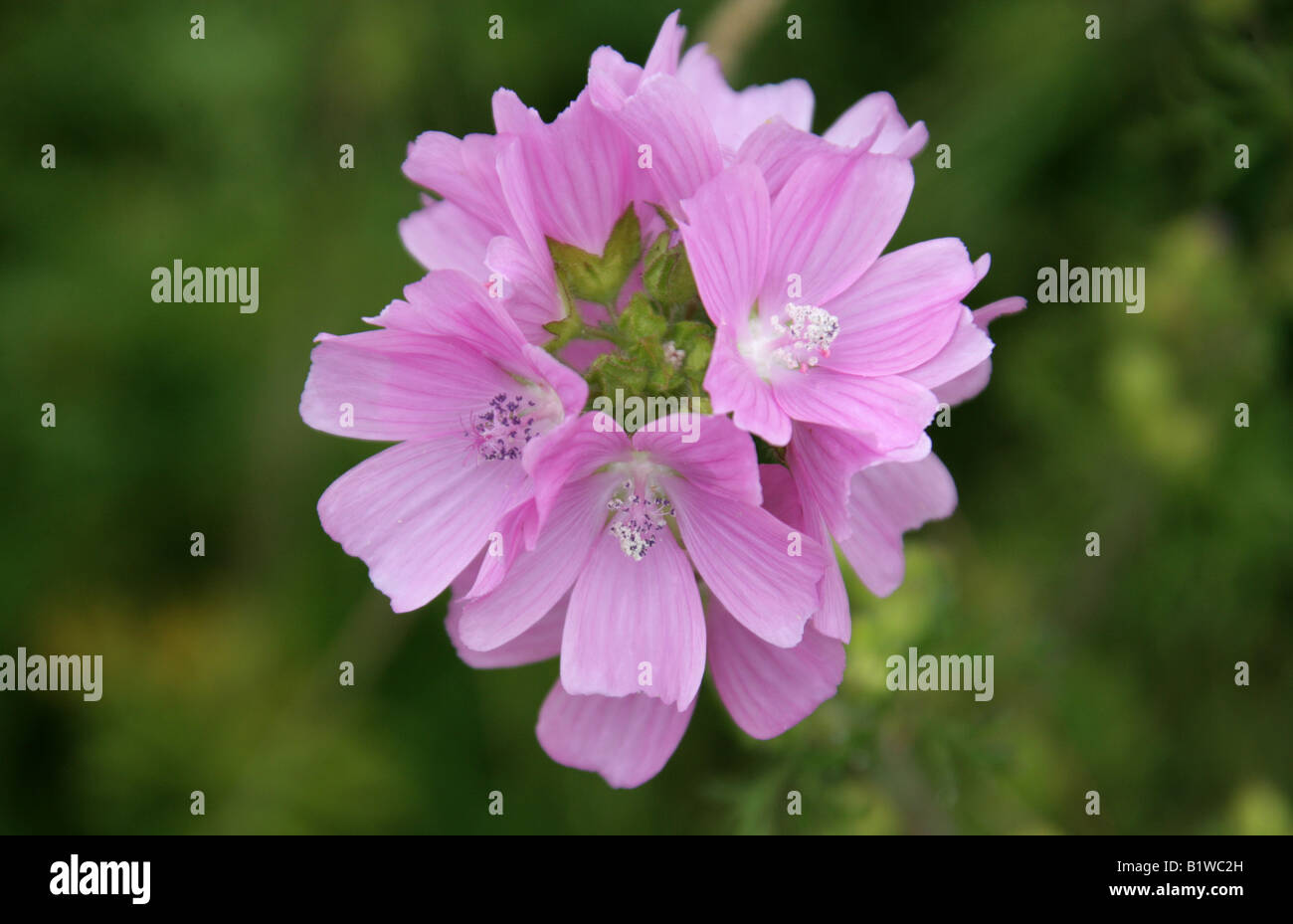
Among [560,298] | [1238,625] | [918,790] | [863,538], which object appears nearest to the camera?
[560,298]

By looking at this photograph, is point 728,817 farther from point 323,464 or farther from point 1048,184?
point 1048,184

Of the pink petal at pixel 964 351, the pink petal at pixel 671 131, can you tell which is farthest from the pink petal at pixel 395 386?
the pink petal at pixel 964 351

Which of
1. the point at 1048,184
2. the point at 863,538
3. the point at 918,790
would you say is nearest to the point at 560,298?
the point at 863,538

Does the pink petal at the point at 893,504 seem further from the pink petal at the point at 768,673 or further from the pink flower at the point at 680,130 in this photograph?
the pink flower at the point at 680,130

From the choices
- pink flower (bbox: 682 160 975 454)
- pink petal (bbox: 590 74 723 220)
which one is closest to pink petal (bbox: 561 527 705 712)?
pink flower (bbox: 682 160 975 454)

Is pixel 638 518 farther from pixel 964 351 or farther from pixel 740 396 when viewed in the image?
pixel 964 351

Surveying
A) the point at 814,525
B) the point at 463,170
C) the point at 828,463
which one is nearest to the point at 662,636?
the point at 814,525
